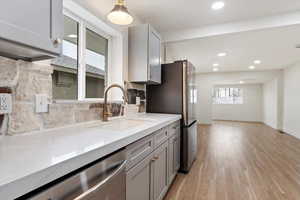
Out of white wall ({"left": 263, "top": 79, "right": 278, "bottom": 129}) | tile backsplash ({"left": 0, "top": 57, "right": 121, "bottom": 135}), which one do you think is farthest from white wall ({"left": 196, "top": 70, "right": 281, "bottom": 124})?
tile backsplash ({"left": 0, "top": 57, "right": 121, "bottom": 135})

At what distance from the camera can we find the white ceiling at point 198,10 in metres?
2.20

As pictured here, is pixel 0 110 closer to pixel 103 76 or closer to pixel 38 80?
pixel 38 80

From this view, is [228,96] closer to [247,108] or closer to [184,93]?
[247,108]

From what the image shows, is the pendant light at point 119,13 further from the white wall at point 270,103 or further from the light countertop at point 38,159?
the white wall at point 270,103

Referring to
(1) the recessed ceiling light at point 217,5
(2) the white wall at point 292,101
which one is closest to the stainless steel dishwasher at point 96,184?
(1) the recessed ceiling light at point 217,5

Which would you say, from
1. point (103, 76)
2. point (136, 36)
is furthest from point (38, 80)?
point (136, 36)

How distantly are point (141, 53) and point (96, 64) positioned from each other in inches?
24.9

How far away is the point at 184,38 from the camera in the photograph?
3096 millimetres

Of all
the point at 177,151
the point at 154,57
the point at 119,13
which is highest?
the point at 119,13

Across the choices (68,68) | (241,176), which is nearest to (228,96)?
(241,176)

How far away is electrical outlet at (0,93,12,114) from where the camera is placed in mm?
902

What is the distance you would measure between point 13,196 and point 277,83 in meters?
7.80

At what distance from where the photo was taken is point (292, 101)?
5.13 m

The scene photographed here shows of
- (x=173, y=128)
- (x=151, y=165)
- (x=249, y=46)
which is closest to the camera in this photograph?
(x=151, y=165)
